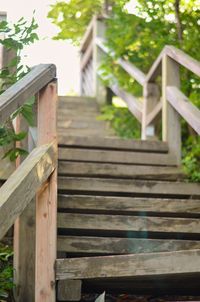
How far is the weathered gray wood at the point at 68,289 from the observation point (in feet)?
10.2

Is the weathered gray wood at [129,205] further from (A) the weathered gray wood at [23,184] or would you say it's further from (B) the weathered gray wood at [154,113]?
(B) the weathered gray wood at [154,113]

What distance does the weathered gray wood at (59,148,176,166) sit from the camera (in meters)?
4.58

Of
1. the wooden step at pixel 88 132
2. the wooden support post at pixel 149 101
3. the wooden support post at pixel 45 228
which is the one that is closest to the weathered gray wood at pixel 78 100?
the wooden step at pixel 88 132

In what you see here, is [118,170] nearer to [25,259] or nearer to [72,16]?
[25,259]

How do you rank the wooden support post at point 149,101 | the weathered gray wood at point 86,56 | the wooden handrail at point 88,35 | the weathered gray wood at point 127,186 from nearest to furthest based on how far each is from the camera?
the weathered gray wood at point 127,186
the wooden support post at point 149,101
the wooden handrail at point 88,35
the weathered gray wood at point 86,56

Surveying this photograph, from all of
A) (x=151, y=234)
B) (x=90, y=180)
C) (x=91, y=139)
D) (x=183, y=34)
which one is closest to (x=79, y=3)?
(x=183, y=34)

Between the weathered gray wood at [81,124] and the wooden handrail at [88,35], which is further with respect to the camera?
the wooden handrail at [88,35]

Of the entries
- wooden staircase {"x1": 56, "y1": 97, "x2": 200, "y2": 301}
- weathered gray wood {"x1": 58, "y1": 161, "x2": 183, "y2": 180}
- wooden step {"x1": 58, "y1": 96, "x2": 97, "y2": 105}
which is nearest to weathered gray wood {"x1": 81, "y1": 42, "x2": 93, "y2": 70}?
wooden step {"x1": 58, "y1": 96, "x2": 97, "y2": 105}

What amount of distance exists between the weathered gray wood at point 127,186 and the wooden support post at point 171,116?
629 millimetres

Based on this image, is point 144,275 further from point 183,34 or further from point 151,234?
point 183,34

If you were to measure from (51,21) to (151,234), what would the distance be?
13.3 ft

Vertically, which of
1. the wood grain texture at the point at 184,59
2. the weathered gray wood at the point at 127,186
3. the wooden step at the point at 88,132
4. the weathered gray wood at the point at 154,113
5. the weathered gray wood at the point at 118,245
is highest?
the wood grain texture at the point at 184,59

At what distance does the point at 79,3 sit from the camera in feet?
23.1

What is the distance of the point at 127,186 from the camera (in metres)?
4.13
